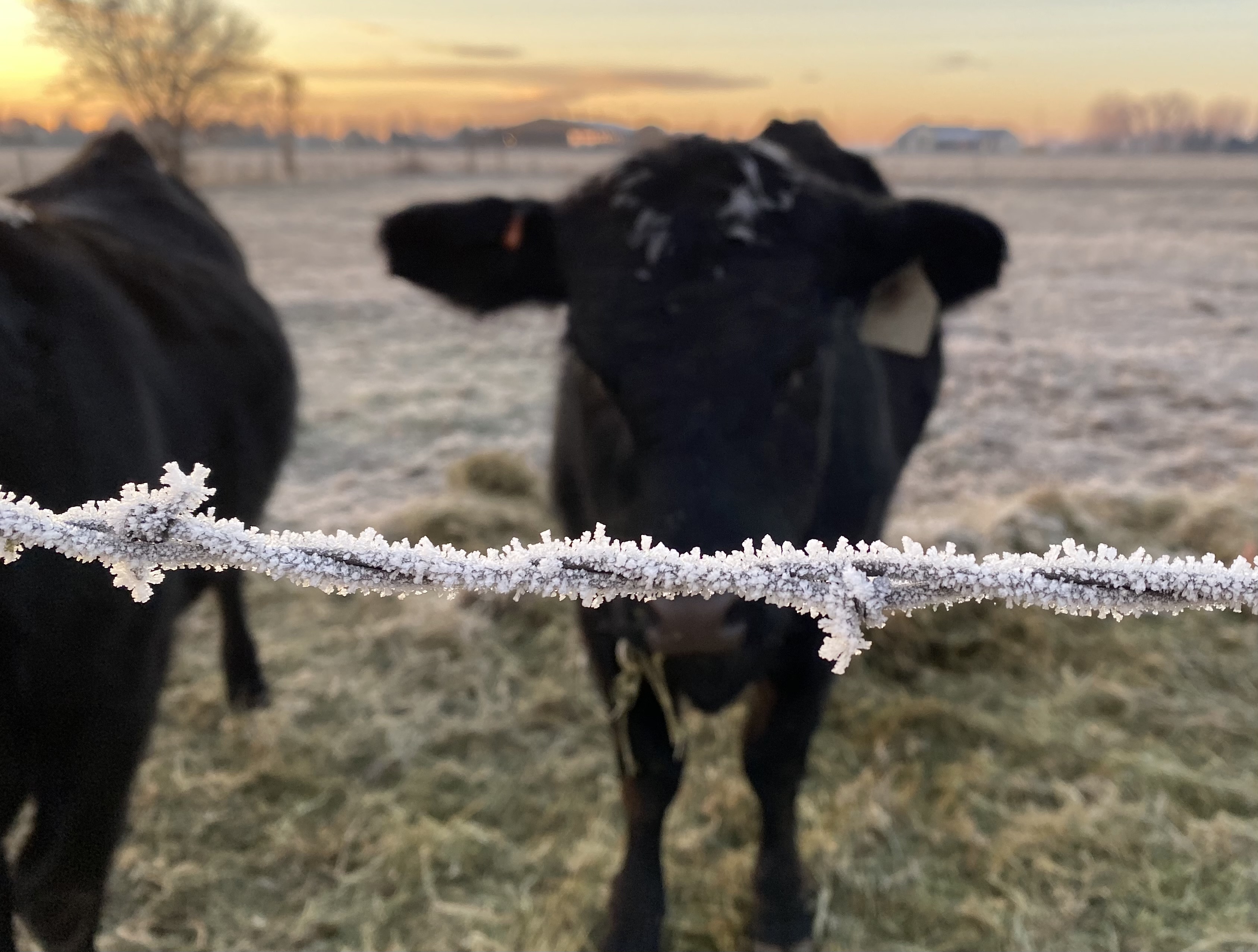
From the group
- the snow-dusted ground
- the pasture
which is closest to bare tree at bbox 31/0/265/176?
the snow-dusted ground

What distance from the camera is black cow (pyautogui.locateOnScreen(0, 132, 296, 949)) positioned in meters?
1.50

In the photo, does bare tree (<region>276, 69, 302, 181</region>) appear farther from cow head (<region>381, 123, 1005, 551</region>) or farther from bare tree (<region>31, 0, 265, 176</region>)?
cow head (<region>381, 123, 1005, 551</region>)

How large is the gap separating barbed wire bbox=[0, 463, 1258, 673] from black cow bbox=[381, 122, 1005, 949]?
62 centimetres

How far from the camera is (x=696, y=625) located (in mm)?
1566

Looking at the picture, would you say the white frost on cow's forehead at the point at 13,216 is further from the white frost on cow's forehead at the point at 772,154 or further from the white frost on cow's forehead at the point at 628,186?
the white frost on cow's forehead at the point at 772,154

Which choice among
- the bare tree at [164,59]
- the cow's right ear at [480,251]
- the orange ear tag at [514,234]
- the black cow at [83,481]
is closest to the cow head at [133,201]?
the black cow at [83,481]

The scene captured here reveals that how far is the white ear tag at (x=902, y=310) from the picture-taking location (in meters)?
2.24

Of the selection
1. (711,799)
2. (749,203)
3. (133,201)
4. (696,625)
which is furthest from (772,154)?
(133,201)

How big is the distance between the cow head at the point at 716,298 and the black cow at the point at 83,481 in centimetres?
64

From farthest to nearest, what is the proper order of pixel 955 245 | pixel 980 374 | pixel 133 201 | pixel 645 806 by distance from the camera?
1. pixel 980 374
2. pixel 133 201
3. pixel 645 806
4. pixel 955 245

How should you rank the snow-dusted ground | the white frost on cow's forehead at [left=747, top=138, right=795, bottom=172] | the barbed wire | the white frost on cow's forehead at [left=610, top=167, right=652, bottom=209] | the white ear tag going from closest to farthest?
1. the barbed wire
2. the white frost on cow's forehead at [left=610, top=167, right=652, bottom=209]
3. the white frost on cow's forehead at [left=747, top=138, right=795, bottom=172]
4. the white ear tag
5. the snow-dusted ground

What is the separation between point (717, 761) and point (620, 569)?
2143 mm

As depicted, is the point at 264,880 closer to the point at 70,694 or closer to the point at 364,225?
the point at 70,694

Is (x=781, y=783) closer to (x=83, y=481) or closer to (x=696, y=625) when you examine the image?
(x=696, y=625)
